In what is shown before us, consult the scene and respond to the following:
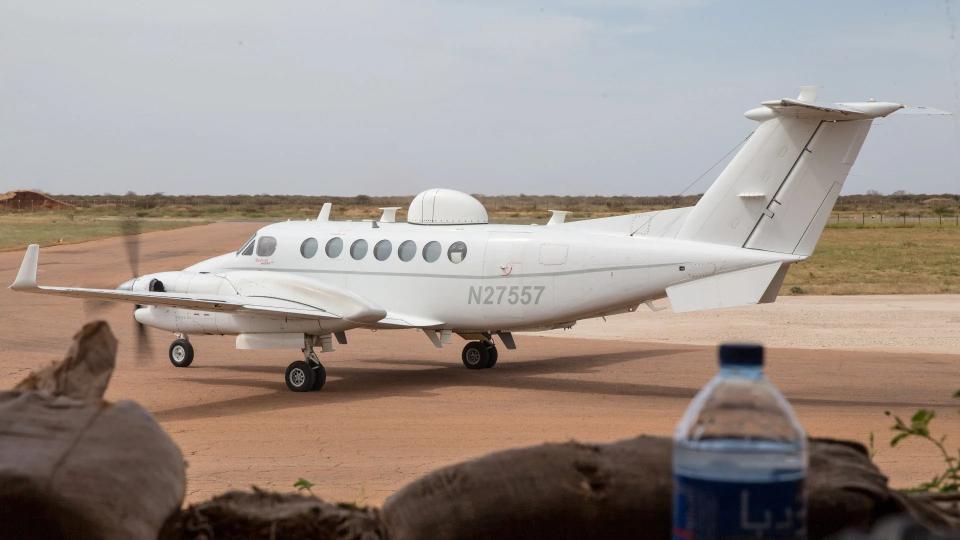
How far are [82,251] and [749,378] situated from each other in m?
58.0

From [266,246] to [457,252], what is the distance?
3632 mm

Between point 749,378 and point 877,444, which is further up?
point 749,378

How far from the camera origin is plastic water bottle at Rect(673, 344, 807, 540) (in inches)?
116

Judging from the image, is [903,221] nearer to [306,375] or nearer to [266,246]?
[266,246]

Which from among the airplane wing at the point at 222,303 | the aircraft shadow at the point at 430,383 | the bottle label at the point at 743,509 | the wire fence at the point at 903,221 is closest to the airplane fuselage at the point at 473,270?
Answer: the airplane wing at the point at 222,303

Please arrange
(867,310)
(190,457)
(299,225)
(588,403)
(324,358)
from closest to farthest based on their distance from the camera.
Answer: (190,457), (588,403), (299,225), (324,358), (867,310)

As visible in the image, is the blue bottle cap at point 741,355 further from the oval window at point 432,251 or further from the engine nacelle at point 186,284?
the engine nacelle at point 186,284

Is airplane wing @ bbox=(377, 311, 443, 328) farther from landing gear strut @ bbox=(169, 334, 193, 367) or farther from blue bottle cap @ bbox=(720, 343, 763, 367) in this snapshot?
blue bottle cap @ bbox=(720, 343, 763, 367)

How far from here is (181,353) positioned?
2225 cm

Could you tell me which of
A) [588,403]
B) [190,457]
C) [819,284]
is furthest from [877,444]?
[819,284]

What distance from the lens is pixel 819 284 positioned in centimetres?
4075

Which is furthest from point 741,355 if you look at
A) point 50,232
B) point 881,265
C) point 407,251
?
point 50,232

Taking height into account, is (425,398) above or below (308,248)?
below

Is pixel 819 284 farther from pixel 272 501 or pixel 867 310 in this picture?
pixel 272 501
